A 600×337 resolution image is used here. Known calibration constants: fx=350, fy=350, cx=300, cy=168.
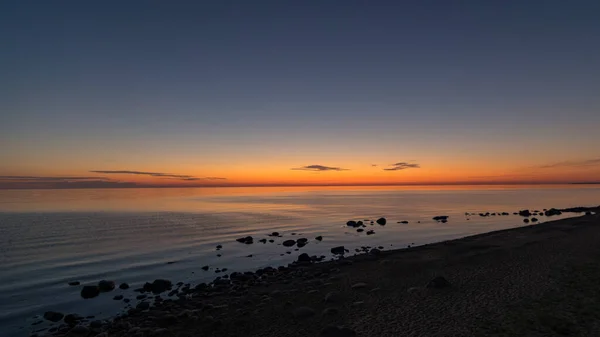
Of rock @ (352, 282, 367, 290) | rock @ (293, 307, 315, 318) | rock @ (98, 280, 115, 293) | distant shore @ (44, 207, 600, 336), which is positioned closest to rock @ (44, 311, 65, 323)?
distant shore @ (44, 207, 600, 336)

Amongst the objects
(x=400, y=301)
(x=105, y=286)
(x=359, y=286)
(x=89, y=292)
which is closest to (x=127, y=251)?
(x=105, y=286)

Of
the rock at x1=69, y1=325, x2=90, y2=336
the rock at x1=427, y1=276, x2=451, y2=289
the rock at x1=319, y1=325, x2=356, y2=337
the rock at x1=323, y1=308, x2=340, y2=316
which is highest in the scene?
the rock at x1=427, y1=276, x2=451, y2=289

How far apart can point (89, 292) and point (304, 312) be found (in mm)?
15747

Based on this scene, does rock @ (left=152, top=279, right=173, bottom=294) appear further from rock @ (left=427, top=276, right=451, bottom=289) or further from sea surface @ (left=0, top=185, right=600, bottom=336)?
rock @ (left=427, top=276, right=451, bottom=289)

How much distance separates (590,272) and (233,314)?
20.1 m

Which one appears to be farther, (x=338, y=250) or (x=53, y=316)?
(x=338, y=250)

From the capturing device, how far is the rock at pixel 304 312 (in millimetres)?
17209

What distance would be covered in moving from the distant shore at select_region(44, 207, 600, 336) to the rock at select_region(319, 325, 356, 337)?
64 mm

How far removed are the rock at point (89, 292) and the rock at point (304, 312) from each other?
49.0 feet

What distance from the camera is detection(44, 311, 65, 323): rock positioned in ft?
63.6

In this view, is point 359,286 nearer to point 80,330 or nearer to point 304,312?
point 304,312

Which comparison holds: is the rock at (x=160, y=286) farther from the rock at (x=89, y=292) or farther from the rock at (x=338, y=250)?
the rock at (x=338, y=250)

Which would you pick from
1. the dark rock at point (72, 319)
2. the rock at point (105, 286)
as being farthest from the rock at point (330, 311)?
the rock at point (105, 286)

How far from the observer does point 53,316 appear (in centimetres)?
1952
